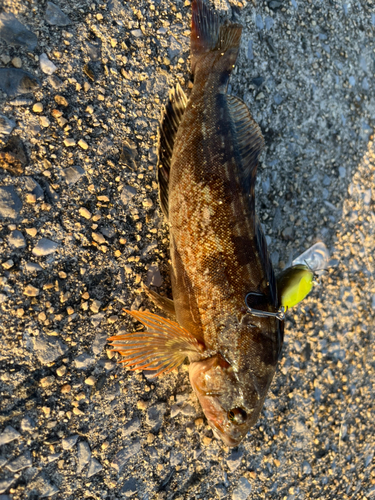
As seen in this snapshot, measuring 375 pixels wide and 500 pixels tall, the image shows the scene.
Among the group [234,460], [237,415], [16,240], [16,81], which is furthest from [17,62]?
[234,460]

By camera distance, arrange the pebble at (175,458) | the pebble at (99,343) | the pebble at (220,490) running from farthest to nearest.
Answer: the pebble at (220,490), the pebble at (175,458), the pebble at (99,343)

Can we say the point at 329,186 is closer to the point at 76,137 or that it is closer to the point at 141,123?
the point at 141,123

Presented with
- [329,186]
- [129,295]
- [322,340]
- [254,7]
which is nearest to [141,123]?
[129,295]

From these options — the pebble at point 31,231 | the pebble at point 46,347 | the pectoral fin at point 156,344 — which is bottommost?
the pectoral fin at point 156,344

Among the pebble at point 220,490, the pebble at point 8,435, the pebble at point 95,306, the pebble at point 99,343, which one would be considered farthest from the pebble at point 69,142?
the pebble at point 220,490

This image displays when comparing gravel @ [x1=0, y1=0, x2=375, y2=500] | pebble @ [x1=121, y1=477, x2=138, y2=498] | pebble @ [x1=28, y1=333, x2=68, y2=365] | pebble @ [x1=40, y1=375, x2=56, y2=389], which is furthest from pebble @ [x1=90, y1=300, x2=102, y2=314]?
pebble @ [x1=121, y1=477, x2=138, y2=498]

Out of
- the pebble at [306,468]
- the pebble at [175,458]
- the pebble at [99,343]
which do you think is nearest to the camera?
the pebble at [99,343]

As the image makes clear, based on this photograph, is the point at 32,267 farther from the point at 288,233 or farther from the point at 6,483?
the point at 288,233

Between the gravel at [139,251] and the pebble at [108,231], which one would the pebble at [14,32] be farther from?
the pebble at [108,231]
